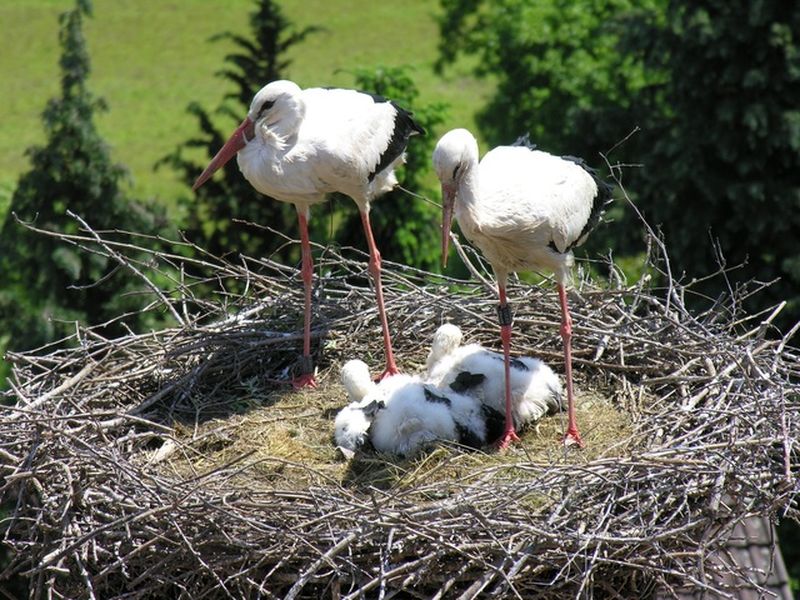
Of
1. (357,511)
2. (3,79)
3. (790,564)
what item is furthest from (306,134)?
(3,79)

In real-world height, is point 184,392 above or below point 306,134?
below

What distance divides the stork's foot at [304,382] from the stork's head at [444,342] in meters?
0.77

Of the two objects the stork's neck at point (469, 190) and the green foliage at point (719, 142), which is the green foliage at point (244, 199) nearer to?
the green foliage at point (719, 142)

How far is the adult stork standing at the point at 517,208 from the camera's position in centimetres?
596

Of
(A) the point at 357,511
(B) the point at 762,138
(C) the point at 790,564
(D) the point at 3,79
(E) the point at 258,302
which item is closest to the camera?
(A) the point at 357,511

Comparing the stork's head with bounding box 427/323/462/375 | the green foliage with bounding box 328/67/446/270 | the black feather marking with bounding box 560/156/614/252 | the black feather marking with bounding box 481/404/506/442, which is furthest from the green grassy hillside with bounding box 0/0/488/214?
the black feather marking with bounding box 481/404/506/442

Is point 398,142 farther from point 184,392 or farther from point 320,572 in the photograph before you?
point 320,572

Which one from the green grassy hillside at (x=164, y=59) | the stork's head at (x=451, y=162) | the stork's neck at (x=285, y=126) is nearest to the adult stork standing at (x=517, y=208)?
the stork's head at (x=451, y=162)

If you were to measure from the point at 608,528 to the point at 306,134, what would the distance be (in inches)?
103

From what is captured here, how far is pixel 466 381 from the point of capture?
264 inches

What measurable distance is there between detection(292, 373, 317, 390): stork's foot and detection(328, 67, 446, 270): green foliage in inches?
123

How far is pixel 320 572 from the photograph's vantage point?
5.41m

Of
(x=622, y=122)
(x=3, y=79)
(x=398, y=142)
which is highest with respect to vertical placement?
(x=398, y=142)

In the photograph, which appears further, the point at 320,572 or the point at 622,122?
the point at 622,122
